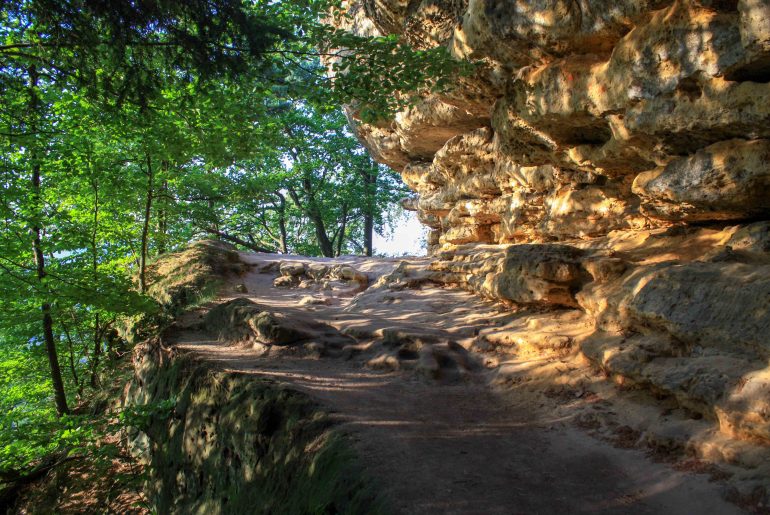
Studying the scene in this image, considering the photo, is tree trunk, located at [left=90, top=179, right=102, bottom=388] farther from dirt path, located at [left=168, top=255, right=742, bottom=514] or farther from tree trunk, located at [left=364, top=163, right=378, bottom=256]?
tree trunk, located at [left=364, top=163, right=378, bottom=256]

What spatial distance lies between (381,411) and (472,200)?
34.3 feet

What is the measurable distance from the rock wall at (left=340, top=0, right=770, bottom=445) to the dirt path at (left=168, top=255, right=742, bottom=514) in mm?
866

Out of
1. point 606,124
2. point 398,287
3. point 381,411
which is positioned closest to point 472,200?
point 398,287

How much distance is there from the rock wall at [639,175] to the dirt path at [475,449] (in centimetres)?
87

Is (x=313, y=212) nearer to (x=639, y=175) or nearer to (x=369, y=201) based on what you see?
(x=369, y=201)

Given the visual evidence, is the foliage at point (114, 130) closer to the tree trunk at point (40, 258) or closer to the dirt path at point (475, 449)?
the tree trunk at point (40, 258)

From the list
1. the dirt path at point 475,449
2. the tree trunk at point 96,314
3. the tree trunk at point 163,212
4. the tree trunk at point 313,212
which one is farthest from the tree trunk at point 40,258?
the tree trunk at point 313,212

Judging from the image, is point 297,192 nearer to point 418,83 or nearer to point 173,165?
point 173,165

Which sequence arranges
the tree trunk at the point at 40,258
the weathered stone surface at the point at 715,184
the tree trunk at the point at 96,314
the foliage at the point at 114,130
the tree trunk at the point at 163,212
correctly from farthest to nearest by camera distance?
1. the tree trunk at the point at 163,212
2. the tree trunk at the point at 96,314
3. the tree trunk at the point at 40,258
4. the foliage at the point at 114,130
5. the weathered stone surface at the point at 715,184

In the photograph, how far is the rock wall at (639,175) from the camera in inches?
176

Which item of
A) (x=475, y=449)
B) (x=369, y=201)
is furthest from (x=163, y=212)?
(x=369, y=201)

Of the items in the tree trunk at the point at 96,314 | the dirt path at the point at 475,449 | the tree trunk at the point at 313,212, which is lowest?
the dirt path at the point at 475,449

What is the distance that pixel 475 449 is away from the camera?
14.4 ft

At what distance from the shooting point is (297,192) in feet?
96.6
